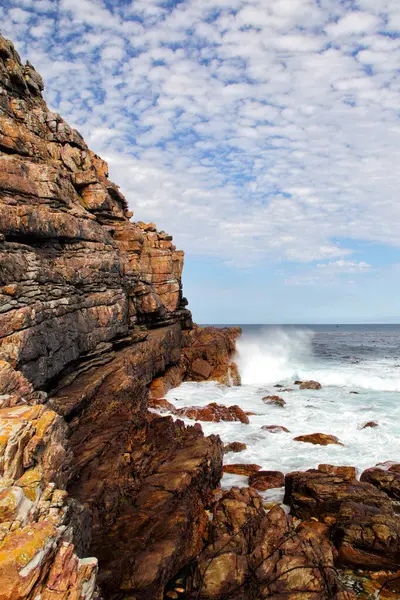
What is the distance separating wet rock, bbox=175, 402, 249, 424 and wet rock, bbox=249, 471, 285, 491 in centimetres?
839

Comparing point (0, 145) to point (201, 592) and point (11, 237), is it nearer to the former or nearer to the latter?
point (11, 237)

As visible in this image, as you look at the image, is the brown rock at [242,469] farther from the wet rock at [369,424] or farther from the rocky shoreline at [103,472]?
the wet rock at [369,424]

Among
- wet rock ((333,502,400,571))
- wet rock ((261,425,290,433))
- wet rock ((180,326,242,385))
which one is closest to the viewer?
wet rock ((333,502,400,571))

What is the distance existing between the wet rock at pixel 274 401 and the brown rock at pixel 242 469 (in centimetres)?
1358

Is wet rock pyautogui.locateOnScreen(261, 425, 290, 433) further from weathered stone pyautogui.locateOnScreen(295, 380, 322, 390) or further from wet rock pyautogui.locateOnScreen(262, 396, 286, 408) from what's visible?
weathered stone pyautogui.locateOnScreen(295, 380, 322, 390)

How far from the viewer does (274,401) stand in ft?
104

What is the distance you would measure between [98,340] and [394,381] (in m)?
38.3

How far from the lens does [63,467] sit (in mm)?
8602

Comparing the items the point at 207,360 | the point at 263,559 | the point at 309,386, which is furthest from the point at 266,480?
the point at 309,386

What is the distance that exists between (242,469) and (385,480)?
6.50 meters

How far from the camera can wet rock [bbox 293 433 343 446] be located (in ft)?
70.0

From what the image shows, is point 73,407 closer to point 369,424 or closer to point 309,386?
point 369,424

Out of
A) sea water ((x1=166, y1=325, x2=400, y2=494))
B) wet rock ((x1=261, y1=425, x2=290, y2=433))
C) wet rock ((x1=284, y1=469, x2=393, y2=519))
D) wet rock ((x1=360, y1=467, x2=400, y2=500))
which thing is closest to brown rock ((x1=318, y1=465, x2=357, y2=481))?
wet rock ((x1=360, y1=467, x2=400, y2=500))

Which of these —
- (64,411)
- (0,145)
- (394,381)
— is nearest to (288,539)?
(64,411)
